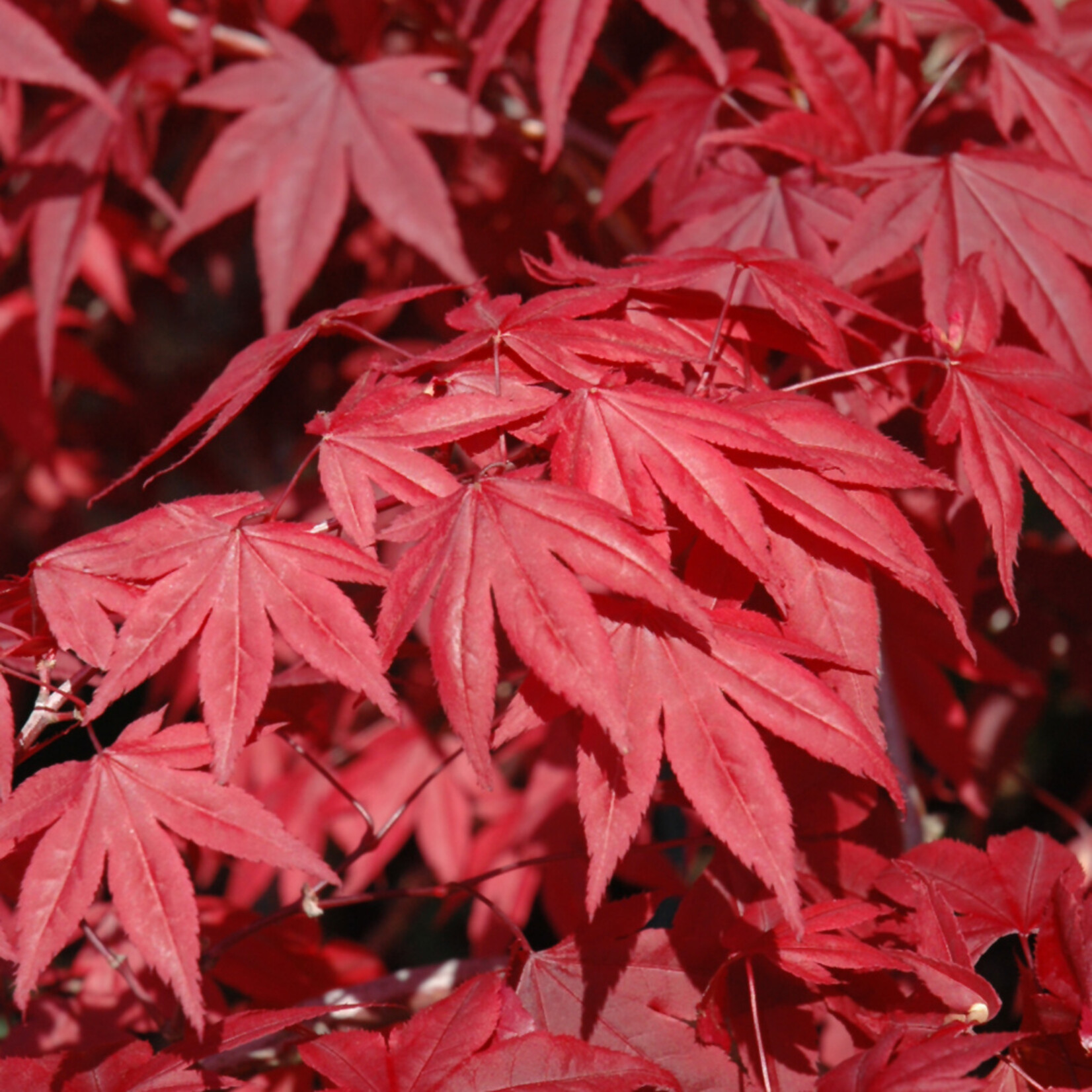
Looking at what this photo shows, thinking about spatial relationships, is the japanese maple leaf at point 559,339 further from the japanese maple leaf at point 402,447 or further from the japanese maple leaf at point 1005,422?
the japanese maple leaf at point 1005,422

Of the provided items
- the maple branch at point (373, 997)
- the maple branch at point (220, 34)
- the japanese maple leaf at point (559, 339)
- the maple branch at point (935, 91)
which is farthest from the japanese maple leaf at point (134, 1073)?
the maple branch at point (220, 34)

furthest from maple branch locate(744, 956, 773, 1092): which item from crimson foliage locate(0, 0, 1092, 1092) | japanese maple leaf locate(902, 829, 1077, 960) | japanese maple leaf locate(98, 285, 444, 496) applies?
japanese maple leaf locate(98, 285, 444, 496)

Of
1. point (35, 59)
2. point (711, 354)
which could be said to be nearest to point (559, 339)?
point (711, 354)

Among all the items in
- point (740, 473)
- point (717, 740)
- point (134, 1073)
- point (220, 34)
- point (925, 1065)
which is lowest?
point (134, 1073)

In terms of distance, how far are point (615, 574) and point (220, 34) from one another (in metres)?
1.13

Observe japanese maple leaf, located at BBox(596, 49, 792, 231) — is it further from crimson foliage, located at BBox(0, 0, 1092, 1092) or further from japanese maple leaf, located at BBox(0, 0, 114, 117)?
japanese maple leaf, located at BBox(0, 0, 114, 117)

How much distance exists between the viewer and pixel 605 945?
681 mm

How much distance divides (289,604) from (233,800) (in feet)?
0.37

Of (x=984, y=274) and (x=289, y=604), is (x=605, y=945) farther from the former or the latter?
(x=984, y=274)

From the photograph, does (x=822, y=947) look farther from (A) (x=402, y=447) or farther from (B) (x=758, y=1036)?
(A) (x=402, y=447)

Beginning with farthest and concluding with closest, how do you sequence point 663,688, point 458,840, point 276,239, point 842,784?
point 458,840
point 276,239
point 842,784
point 663,688

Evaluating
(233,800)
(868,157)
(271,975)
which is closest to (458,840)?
(271,975)

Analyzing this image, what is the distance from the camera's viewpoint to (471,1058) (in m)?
0.58

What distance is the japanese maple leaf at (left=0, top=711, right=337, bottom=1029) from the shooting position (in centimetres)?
55
